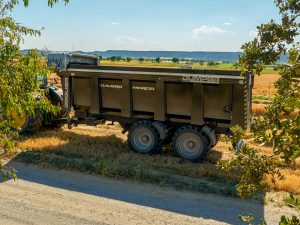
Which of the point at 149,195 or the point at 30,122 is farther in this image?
the point at 30,122

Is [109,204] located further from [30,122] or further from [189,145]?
[30,122]

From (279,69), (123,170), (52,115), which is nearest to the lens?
(279,69)

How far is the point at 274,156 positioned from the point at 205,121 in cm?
780

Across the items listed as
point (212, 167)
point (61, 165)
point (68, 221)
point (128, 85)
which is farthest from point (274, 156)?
point (128, 85)

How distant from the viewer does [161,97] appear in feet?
34.1

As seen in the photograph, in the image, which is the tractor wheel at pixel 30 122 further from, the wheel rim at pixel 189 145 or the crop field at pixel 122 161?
the wheel rim at pixel 189 145

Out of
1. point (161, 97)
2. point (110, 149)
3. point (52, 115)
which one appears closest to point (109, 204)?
point (110, 149)

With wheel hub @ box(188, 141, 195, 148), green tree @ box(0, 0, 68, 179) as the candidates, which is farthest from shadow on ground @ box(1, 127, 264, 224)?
green tree @ box(0, 0, 68, 179)

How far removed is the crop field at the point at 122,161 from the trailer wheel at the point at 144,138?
0.25 metres

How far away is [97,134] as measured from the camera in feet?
43.1

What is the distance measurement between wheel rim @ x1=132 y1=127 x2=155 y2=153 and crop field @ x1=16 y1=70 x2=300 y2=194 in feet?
0.96

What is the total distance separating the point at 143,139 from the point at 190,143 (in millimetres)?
1382

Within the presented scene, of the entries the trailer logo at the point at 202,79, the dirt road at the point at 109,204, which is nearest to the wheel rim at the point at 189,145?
the trailer logo at the point at 202,79

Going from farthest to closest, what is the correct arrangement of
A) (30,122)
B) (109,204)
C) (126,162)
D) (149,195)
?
(30,122), (126,162), (149,195), (109,204)
